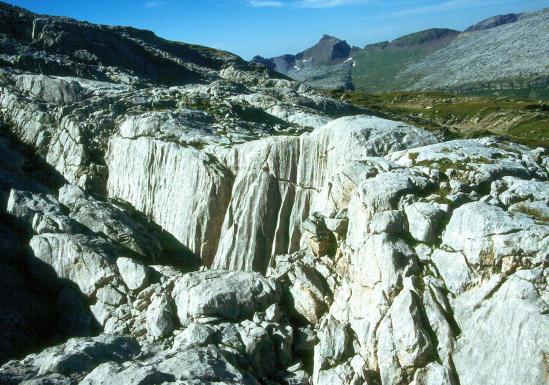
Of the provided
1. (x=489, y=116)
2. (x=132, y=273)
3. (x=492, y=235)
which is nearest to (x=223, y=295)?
(x=132, y=273)

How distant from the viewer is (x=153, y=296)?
3328 cm

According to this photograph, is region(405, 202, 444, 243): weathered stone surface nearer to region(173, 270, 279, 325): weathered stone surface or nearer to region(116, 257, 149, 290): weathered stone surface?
region(173, 270, 279, 325): weathered stone surface

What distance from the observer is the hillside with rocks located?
79.8 feet

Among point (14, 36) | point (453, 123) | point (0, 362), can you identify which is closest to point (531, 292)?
point (0, 362)

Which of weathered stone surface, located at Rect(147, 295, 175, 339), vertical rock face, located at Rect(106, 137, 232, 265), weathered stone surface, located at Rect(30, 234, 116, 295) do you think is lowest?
weathered stone surface, located at Rect(147, 295, 175, 339)

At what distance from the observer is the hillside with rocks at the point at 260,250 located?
24328 mm

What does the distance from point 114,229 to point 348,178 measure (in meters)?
21.5

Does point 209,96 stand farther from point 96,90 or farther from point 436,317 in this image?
point 436,317

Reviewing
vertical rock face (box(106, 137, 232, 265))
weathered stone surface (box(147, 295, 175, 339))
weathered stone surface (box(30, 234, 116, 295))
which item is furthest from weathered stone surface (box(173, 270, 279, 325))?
vertical rock face (box(106, 137, 232, 265))

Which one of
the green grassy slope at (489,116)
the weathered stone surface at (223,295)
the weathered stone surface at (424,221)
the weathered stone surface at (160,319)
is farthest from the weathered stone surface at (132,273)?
the green grassy slope at (489,116)

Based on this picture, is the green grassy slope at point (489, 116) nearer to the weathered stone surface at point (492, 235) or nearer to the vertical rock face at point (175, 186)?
the vertical rock face at point (175, 186)

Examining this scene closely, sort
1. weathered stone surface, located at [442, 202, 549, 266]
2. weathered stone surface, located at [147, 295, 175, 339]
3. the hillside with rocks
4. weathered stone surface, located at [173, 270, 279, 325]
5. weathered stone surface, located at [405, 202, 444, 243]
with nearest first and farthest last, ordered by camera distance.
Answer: weathered stone surface, located at [442, 202, 549, 266]
the hillside with rocks
weathered stone surface, located at [405, 202, 444, 243]
weathered stone surface, located at [147, 295, 175, 339]
weathered stone surface, located at [173, 270, 279, 325]

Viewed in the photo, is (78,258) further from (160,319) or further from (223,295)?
(223,295)

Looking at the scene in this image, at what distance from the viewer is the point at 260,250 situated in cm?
4022
